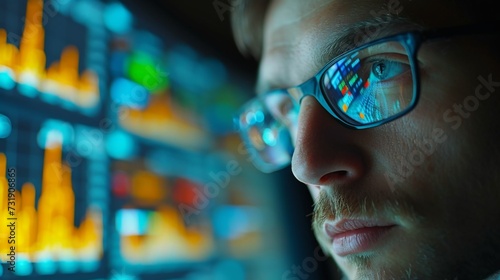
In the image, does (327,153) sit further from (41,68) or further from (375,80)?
(41,68)

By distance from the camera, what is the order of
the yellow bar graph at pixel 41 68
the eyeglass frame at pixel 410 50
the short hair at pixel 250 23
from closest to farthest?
the eyeglass frame at pixel 410 50 → the yellow bar graph at pixel 41 68 → the short hair at pixel 250 23

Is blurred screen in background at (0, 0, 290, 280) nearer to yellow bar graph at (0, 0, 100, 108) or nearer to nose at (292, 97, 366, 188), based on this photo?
yellow bar graph at (0, 0, 100, 108)

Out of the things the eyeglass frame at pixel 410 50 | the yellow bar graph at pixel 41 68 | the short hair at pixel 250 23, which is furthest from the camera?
the short hair at pixel 250 23

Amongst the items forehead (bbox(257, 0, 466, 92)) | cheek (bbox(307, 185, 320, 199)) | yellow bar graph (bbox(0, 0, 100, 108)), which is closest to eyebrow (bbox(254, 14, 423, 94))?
forehead (bbox(257, 0, 466, 92))

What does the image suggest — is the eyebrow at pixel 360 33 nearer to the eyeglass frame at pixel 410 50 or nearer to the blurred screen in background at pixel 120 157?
the eyeglass frame at pixel 410 50

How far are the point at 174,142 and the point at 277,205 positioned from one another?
0.44m

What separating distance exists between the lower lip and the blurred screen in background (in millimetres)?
404

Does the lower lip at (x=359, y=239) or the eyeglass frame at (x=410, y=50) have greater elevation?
the eyeglass frame at (x=410, y=50)

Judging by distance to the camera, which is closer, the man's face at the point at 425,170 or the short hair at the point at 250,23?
the man's face at the point at 425,170

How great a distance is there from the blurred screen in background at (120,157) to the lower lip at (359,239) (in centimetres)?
40

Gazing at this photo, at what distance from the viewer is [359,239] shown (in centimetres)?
62

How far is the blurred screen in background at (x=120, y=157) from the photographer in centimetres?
68

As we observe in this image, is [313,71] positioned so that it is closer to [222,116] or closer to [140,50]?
[140,50]

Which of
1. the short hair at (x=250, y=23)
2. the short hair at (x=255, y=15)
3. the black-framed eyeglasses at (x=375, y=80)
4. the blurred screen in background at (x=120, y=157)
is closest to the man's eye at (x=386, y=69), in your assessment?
the black-framed eyeglasses at (x=375, y=80)
